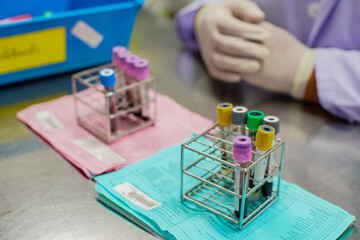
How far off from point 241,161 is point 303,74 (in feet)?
1.52

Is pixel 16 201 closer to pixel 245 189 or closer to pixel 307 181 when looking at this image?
pixel 245 189

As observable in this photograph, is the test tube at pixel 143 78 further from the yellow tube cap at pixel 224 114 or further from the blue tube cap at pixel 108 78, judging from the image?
the yellow tube cap at pixel 224 114

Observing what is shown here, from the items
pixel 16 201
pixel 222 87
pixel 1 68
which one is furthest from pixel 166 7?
pixel 16 201

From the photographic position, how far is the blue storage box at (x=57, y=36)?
99cm

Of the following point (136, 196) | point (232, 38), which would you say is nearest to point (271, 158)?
point (136, 196)

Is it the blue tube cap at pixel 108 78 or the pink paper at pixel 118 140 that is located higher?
the blue tube cap at pixel 108 78

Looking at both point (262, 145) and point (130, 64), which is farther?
point (130, 64)

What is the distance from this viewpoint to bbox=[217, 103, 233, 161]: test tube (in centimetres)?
69

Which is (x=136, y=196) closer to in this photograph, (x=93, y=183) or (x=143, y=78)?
(x=93, y=183)

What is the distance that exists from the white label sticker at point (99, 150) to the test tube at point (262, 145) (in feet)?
0.89

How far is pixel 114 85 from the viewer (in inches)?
33.3

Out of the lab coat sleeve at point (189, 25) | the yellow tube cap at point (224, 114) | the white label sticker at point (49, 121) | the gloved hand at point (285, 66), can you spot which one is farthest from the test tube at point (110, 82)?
the lab coat sleeve at point (189, 25)

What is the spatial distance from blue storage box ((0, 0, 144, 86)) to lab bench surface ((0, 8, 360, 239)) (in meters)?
0.05

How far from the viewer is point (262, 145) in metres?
0.63
